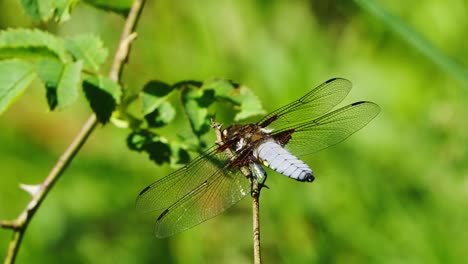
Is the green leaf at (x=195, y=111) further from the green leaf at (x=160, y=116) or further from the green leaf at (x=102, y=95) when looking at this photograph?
the green leaf at (x=102, y=95)

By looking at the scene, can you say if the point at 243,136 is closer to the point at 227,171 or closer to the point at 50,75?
the point at 227,171

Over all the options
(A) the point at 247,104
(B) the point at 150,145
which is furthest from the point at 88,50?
(A) the point at 247,104

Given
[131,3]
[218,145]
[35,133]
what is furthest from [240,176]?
[35,133]

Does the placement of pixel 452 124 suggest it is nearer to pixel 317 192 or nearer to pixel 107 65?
pixel 317 192

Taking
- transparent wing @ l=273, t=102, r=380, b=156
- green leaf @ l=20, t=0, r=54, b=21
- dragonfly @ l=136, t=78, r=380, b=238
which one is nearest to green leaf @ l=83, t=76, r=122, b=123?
green leaf @ l=20, t=0, r=54, b=21

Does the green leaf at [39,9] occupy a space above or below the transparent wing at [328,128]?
below

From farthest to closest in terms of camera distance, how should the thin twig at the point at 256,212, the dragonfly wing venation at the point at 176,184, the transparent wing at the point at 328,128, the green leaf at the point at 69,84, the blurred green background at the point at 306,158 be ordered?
the blurred green background at the point at 306,158 → the transparent wing at the point at 328,128 → the dragonfly wing venation at the point at 176,184 → the thin twig at the point at 256,212 → the green leaf at the point at 69,84

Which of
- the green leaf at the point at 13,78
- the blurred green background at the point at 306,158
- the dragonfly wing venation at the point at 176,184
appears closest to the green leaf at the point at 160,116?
the dragonfly wing venation at the point at 176,184
